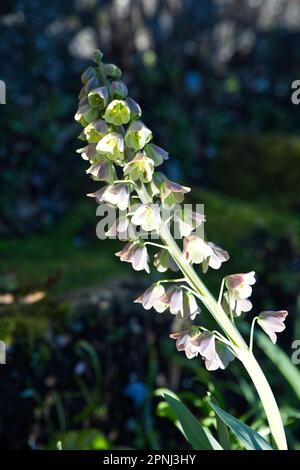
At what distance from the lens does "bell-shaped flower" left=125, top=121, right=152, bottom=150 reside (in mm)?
1727

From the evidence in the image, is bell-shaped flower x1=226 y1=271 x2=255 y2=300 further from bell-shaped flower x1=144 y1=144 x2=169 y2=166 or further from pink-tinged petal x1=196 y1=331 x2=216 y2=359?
bell-shaped flower x1=144 y1=144 x2=169 y2=166

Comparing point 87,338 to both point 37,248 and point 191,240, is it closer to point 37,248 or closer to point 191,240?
point 37,248

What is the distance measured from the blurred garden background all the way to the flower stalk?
0.64 m

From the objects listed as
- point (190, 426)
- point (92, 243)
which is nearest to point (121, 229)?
point (190, 426)

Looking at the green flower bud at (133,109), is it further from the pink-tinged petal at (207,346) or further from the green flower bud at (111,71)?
the pink-tinged petal at (207,346)

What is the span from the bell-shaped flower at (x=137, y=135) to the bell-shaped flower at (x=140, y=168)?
28 millimetres

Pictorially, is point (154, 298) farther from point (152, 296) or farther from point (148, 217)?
point (148, 217)

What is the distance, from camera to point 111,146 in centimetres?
169

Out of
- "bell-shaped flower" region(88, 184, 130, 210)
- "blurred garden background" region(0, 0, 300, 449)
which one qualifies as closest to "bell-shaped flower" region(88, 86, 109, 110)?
"bell-shaped flower" region(88, 184, 130, 210)

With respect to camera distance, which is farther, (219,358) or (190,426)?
(190,426)

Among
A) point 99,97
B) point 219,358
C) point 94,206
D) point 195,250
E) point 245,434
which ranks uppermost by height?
point 94,206

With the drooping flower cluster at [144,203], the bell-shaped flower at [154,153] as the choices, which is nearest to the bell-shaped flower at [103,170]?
the drooping flower cluster at [144,203]

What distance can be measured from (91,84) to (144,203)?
1.12 feet
